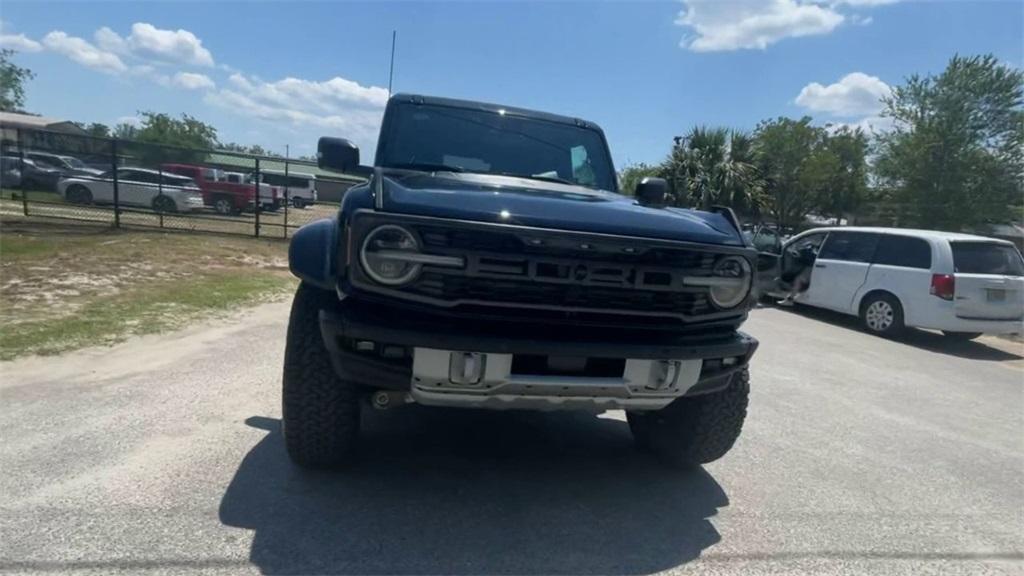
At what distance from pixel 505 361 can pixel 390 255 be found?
1.98 feet

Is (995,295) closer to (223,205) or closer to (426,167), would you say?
(426,167)

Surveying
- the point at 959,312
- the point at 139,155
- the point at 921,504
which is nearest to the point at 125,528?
the point at 921,504

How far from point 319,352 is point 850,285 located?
371 inches

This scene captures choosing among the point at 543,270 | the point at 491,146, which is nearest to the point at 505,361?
the point at 543,270

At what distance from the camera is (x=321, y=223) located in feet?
11.3

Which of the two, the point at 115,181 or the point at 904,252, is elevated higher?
the point at 904,252

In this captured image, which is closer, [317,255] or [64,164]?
[317,255]

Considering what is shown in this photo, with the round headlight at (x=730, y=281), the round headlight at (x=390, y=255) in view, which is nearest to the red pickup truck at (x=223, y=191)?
the round headlight at (x=390, y=255)

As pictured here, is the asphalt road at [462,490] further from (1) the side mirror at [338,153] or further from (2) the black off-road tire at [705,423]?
(1) the side mirror at [338,153]

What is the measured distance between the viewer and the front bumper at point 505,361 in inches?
102

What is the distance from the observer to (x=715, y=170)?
23578mm

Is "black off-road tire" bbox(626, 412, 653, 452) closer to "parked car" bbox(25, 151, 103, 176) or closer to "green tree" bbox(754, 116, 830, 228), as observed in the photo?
"parked car" bbox(25, 151, 103, 176)

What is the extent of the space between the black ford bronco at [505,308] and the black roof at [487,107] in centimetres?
126

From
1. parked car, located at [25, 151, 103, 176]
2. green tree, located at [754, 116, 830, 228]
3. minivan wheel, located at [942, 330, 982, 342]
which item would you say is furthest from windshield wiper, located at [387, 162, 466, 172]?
green tree, located at [754, 116, 830, 228]
